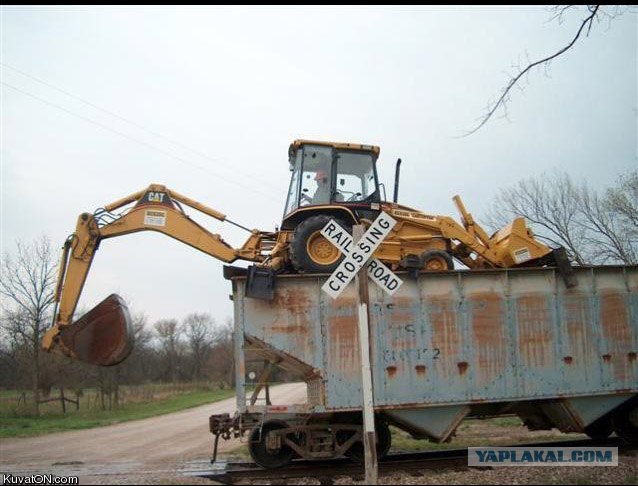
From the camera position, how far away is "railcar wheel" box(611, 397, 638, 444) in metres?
9.60

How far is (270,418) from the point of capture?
8547 mm

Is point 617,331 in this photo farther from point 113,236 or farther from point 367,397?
point 113,236

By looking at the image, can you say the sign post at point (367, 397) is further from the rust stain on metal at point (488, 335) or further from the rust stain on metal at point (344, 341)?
the rust stain on metal at point (488, 335)

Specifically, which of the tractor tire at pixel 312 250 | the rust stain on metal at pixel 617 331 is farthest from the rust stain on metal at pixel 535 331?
the tractor tire at pixel 312 250

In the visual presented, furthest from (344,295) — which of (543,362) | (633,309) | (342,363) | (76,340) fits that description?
(633,309)

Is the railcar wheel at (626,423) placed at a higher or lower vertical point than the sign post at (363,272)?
lower

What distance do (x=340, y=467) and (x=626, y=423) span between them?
5454 millimetres

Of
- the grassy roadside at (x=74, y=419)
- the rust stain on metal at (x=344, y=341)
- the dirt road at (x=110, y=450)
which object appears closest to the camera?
the rust stain on metal at (x=344, y=341)

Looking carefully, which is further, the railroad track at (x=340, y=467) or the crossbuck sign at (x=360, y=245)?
the railroad track at (x=340, y=467)

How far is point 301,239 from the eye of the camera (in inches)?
368

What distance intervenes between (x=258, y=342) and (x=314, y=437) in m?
1.82

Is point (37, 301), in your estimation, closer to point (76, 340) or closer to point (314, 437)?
point (76, 340)

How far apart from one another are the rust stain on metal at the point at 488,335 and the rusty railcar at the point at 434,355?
0.06ft

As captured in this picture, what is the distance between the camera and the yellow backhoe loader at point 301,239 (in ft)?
28.5
